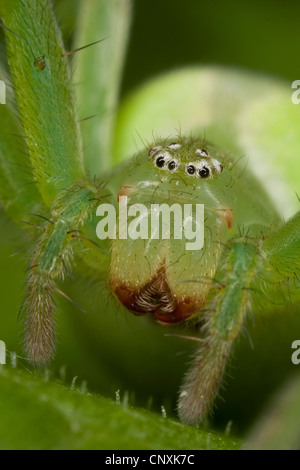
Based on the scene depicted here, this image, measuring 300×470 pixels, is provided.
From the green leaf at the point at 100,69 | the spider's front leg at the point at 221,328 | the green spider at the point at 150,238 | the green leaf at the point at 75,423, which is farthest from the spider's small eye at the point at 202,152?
the green leaf at the point at 100,69

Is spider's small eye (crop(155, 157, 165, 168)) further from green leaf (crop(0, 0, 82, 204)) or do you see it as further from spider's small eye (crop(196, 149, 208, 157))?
green leaf (crop(0, 0, 82, 204))

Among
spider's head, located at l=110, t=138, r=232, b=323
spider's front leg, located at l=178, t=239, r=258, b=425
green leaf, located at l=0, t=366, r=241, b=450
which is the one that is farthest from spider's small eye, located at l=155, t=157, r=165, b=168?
green leaf, located at l=0, t=366, r=241, b=450

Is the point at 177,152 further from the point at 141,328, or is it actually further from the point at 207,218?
the point at 141,328

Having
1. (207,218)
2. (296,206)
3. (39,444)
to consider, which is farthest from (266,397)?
(39,444)

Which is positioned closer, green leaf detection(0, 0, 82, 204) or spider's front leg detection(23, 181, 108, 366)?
spider's front leg detection(23, 181, 108, 366)

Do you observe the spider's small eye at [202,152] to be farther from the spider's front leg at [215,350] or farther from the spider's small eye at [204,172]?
the spider's front leg at [215,350]

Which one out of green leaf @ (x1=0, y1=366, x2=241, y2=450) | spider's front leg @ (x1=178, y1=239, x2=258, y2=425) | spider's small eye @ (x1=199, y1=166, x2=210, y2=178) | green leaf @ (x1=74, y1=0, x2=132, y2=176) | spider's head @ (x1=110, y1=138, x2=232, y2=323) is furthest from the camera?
green leaf @ (x1=74, y1=0, x2=132, y2=176)
